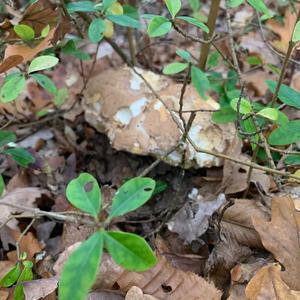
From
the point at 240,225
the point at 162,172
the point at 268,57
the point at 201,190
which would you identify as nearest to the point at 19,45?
the point at 162,172

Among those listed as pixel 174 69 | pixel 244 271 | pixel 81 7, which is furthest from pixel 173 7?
pixel 244 271

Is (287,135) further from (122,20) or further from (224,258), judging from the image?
(122,20)

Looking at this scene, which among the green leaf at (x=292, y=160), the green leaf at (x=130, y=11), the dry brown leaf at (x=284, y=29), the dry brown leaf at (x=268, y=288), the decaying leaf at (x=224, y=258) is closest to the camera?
the dry brown leaf at (x=268, y=288)

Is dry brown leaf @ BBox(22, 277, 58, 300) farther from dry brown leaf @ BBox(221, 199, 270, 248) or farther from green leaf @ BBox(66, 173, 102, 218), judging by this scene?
dry brown leaf @ BBox(221, 199, 270, 248)

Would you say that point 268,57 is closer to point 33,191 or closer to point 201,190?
point 201,190

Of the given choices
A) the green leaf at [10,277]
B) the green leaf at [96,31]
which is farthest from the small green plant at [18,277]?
the green leaf at [96,31]

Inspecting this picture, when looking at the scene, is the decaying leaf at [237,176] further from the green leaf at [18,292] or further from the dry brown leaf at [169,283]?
the green leaf at [18,292]

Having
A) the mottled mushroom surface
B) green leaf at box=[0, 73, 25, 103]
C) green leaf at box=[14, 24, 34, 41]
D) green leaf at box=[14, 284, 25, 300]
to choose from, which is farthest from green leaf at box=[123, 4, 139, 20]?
green leaf at box=[14, 284, 25, 300]
